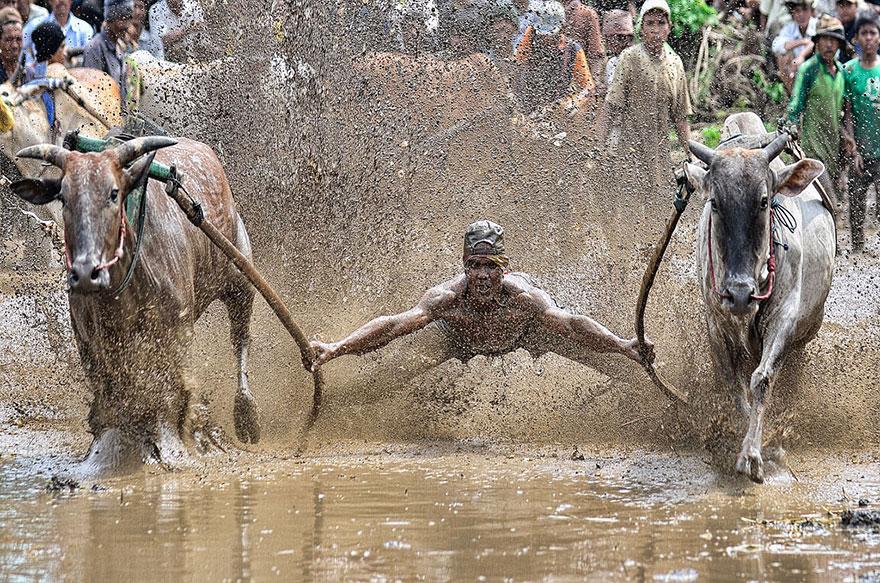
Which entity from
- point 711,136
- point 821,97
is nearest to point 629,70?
point 821,97

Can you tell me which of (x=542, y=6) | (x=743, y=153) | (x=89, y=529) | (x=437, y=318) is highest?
(x=542, y=6)

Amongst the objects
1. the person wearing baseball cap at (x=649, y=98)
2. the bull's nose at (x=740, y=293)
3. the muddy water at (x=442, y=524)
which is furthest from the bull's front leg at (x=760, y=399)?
the person wearing baseball cap at (x=649, y=98)

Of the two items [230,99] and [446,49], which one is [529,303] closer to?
[230,99]

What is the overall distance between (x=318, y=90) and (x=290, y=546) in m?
5.10

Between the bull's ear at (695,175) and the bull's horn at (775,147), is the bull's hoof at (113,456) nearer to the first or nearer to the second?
the bull's ear at (695,175)

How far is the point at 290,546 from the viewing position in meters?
6.18

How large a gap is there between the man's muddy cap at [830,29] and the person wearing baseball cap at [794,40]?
4.90ft

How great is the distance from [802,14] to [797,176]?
320 inches

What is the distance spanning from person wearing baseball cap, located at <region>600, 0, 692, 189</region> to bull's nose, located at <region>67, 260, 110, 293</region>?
619cm

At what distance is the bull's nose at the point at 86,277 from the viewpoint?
278 inches

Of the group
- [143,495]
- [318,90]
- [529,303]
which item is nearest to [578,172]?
[318,90]

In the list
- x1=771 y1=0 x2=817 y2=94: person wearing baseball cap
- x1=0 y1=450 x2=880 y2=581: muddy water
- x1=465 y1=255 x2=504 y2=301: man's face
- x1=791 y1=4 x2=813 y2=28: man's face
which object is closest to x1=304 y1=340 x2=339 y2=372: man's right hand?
x1=0 y1=450 x2=880 y2=581: muddy water

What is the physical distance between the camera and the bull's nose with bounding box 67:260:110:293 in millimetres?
7051

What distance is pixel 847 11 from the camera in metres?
14.4
